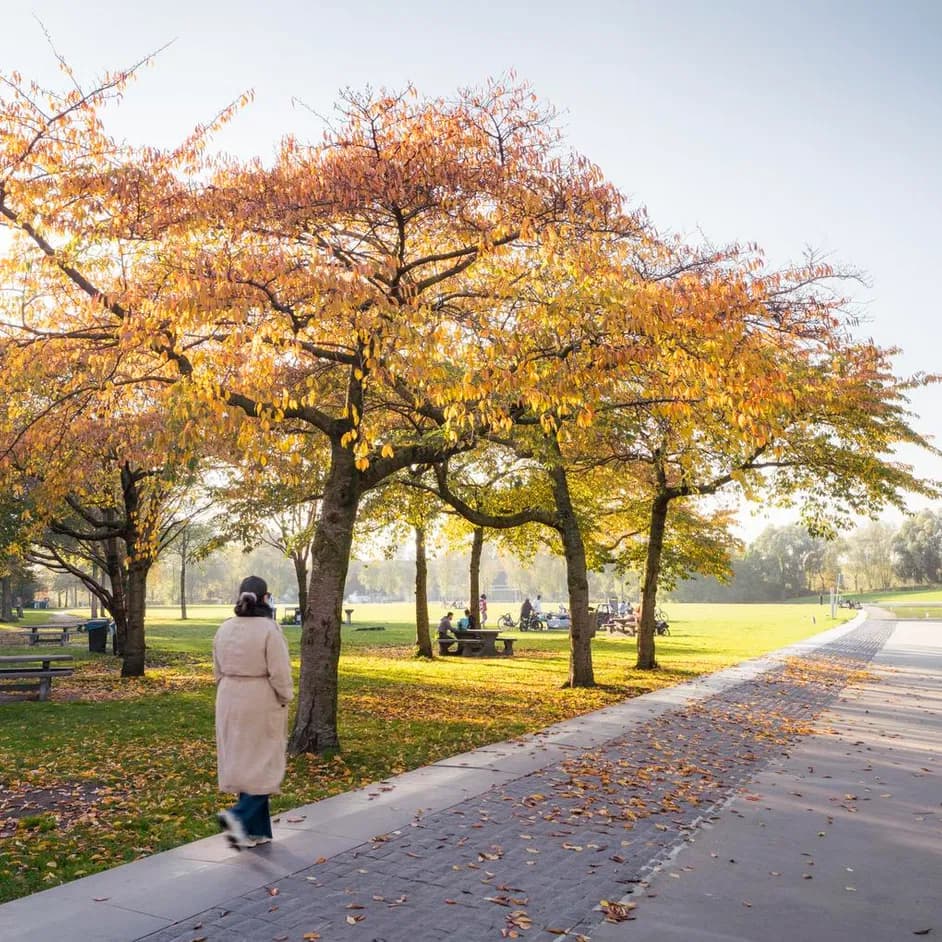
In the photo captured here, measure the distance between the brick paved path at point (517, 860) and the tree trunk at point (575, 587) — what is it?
5841mm

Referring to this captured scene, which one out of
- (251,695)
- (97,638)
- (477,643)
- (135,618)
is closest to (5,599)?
(97,638)

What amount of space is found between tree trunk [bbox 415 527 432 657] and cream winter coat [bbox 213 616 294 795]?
1829 cm

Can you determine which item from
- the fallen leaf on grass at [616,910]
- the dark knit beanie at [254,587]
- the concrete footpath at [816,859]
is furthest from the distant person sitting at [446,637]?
the fallen leaf on grass at [616,910]

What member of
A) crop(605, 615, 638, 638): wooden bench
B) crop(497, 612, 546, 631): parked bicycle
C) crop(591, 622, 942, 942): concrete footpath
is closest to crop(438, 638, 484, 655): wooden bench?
crop(605, 615, 638, 638): wooden bench

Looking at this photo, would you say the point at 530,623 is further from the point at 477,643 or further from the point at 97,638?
the point at 97,638

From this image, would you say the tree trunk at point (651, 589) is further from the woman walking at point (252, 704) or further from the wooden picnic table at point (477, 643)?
the woman walking at point (252, 704)

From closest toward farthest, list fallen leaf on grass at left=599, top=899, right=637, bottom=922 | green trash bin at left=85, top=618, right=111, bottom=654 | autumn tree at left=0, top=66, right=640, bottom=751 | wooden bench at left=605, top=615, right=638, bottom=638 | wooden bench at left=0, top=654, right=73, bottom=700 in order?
1. fallen leaf on grass at left=599, top=899, right=637, bottom=922
2. autumn tree at left=0, top=66, right=640, bottom=751
3. wooden bench at left=0, top=654, right=73, bottom=700
4. green trash bin at left=85, top=618, right=111, bottom=654
5. wooden bench at left=605, top=615, right=638, bottom=638

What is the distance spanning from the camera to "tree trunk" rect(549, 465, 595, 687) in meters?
16.4

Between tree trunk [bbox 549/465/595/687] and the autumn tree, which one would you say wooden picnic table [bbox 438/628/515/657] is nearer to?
tree trunk [bbox 549/465/595/687]

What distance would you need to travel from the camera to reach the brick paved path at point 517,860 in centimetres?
471

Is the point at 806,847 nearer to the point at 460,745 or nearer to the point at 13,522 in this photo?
the point at 460,745

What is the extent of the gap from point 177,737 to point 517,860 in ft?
22.7

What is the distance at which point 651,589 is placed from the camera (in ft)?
69.0

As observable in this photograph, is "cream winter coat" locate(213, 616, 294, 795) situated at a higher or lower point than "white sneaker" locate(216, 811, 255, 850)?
higher
